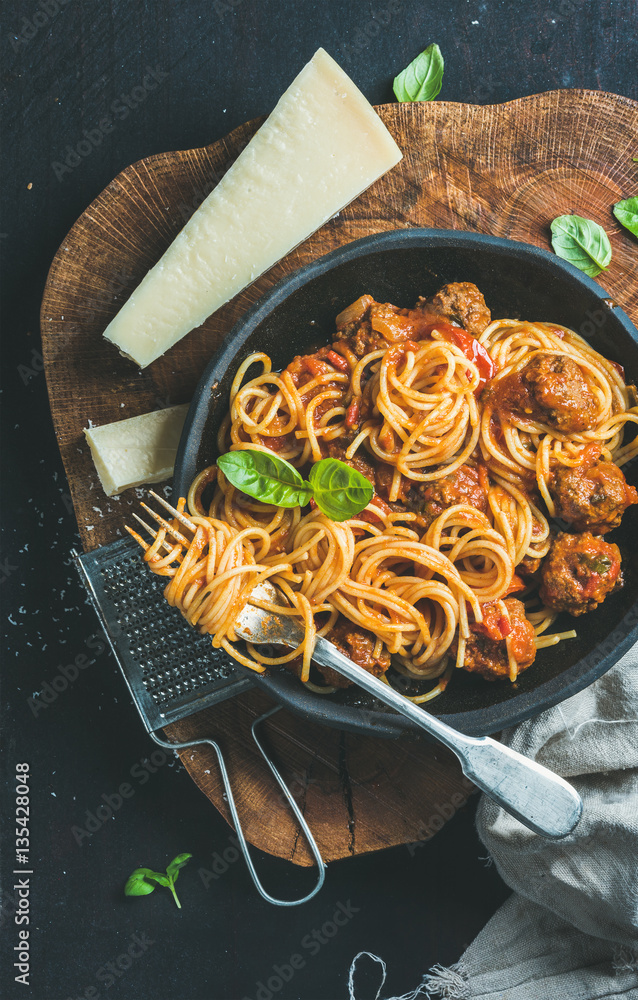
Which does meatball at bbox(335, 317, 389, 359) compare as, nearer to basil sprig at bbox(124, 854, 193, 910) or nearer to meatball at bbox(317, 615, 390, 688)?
meatball at bbox(317, 615, 390, 688)

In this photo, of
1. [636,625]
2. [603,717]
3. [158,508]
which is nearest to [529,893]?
[603,717]

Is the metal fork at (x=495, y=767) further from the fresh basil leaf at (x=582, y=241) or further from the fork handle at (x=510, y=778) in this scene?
the fresh basil leaf at (x=582, y=241)

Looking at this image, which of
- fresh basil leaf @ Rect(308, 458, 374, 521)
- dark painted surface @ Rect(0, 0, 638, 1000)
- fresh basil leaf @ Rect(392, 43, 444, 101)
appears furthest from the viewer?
dark painted surface @ Rect(0, 0, 638, 1000)

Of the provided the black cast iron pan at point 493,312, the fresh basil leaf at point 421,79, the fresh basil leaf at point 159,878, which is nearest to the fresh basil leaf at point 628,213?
the black cast iron pan at point 493,312

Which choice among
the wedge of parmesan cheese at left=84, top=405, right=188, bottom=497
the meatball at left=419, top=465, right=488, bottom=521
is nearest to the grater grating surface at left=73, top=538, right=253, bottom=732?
the wedge of parmesan cheese at left=84, top=405, right=188, bottom=497

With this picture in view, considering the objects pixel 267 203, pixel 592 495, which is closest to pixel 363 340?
pixel 267 203

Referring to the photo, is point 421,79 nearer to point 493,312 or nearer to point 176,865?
point 493,312
